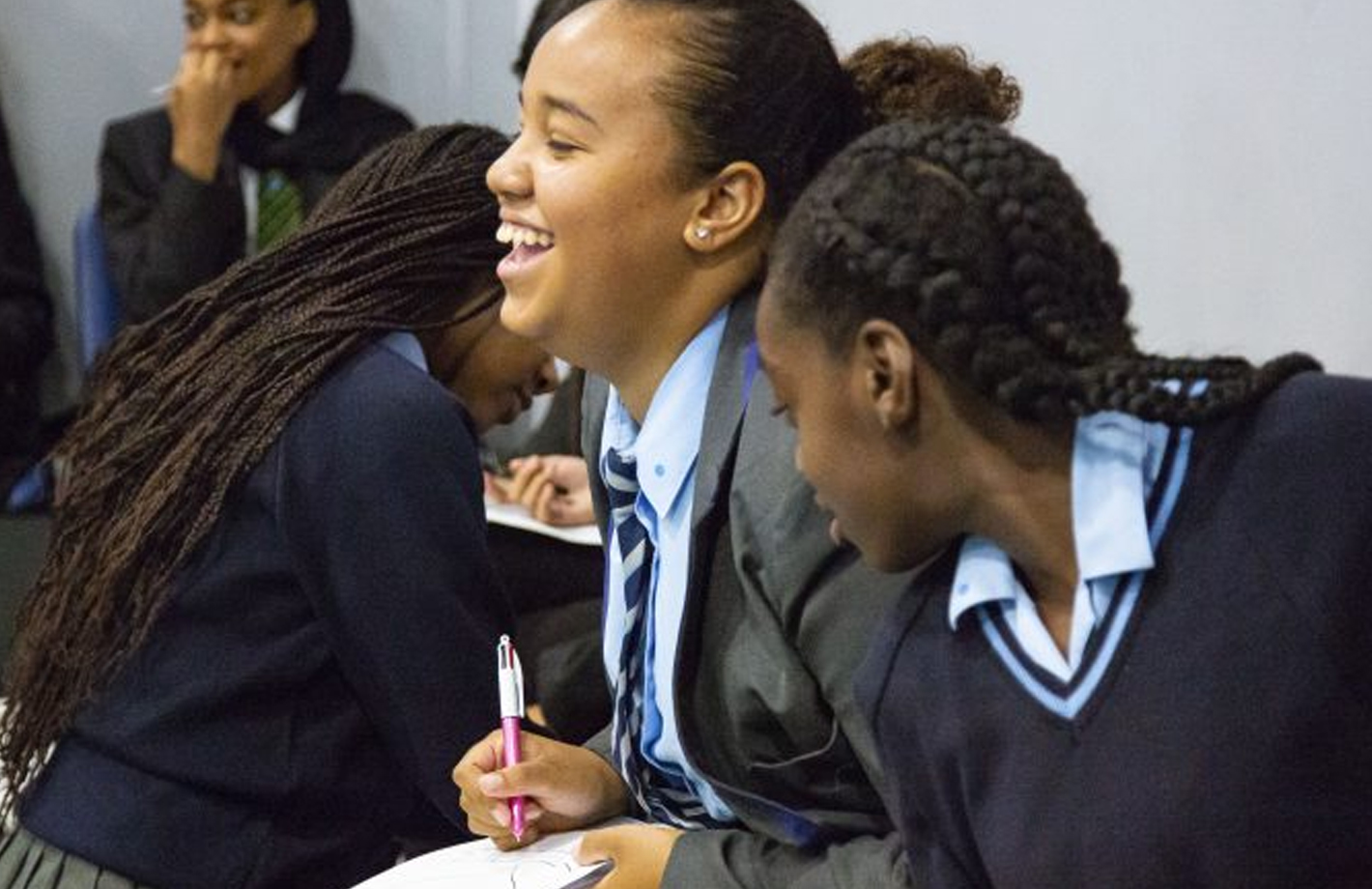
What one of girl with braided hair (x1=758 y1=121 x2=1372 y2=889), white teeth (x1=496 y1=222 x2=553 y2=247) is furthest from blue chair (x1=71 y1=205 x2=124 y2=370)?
girl with braided hair (x1=758 y1=121 x2=1372 y2=889)

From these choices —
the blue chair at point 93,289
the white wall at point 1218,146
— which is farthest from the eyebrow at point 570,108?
the blue chair at point 93,289

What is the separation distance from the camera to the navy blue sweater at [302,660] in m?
1.62

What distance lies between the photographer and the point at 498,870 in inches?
54.6

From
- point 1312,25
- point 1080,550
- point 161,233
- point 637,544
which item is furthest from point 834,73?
point 161,233

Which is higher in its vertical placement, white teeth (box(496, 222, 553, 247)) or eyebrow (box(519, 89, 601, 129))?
eyebrow (box(519, 89, 601, 129))

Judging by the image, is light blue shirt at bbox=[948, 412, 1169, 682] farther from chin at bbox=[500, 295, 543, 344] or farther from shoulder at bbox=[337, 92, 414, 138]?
shoulder at bbox=[337, 92, 414, 138]

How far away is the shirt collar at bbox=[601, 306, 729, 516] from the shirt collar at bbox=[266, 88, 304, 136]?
233 cm

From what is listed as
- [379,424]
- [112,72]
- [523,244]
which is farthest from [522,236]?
[112,72]

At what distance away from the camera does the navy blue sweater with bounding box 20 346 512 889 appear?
1.62 m

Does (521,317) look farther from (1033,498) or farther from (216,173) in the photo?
(216,173)

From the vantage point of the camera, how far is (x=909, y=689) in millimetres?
1155

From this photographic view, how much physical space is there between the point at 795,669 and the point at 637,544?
0.22 metres

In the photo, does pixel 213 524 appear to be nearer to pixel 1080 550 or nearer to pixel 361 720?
pixel 361 720

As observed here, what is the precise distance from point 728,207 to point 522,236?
0.52 feet
